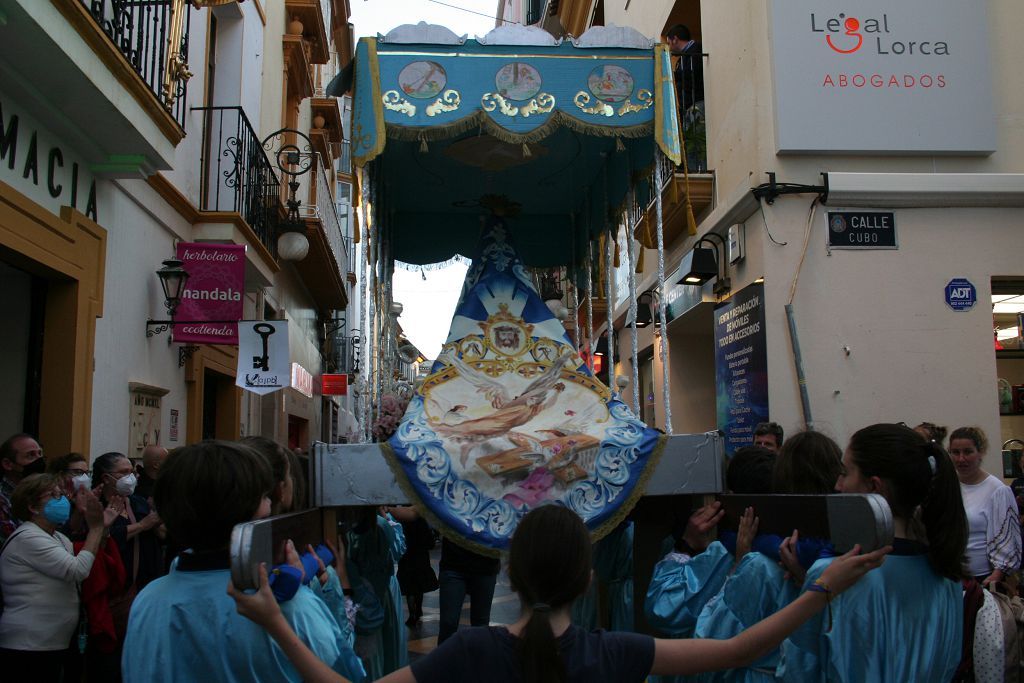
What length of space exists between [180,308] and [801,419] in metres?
5.61

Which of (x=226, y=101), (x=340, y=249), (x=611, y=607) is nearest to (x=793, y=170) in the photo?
(x=611, y=607)

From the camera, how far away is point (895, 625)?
249cm

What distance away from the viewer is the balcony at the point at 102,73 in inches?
206

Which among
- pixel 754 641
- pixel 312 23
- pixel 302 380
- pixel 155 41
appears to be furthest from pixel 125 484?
pixel 312 23

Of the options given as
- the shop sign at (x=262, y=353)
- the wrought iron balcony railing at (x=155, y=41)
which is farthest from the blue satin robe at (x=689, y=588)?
the shop sign at (x=262, y=353)

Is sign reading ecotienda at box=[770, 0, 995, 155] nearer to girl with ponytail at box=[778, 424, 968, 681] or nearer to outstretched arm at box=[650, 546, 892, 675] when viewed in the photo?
girl with ponytail at box=[778, 424, 968, 681]

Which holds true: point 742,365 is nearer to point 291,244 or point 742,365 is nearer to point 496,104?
point 496,104

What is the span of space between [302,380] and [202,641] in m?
14.0

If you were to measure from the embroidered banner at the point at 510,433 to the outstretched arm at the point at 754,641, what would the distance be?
118cm

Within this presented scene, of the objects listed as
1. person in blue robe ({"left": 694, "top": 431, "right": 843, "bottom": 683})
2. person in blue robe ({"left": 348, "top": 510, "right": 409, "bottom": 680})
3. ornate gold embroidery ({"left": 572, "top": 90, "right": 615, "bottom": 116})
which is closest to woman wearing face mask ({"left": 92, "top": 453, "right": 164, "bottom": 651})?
person in blue robe ({"left": 348, "top": 510, "right": 409, "bottom": 680})

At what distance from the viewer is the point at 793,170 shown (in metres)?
8.52

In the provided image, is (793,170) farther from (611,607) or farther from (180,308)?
(180,308)

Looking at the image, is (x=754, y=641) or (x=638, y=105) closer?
(x=754, y=641)

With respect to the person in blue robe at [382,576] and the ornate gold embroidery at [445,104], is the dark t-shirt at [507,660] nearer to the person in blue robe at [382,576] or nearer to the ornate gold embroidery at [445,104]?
the person in blue robe at [382,576]
